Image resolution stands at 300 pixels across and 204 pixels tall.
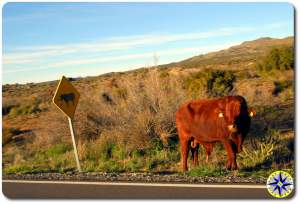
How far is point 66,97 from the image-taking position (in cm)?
1105

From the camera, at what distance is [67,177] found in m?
10.5

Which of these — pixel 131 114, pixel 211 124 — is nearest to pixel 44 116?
pixel 131 114

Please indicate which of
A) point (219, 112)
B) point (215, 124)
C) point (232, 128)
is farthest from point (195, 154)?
point (232, 128)

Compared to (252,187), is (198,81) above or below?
above

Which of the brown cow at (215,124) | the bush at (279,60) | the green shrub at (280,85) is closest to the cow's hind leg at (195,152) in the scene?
the brown cow at (215,124)

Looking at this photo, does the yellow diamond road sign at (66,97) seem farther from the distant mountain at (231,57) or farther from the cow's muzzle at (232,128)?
the distant mountain at (231,57)

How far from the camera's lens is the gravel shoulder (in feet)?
30.3

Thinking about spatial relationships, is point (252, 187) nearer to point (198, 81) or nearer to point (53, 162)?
point (53, 162)

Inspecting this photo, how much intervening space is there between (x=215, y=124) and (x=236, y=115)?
2.48ft

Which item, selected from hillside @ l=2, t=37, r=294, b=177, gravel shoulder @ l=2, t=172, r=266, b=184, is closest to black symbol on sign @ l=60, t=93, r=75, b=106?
gravel shoulder @ l=2, t=172, r=266, b=184

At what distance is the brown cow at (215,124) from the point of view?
10.5 metres

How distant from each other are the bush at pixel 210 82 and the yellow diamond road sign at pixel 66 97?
21.4 ft

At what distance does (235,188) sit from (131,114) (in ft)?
21.9

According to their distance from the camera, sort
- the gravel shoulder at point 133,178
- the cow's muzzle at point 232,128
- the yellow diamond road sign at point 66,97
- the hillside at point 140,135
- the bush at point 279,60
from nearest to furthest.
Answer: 1. the gravel shoulder at point 133,178
2. the cow's muzzle at point 232,128
3. the yellow diamond road sign at point 66,97
4. the hillside at point 140,135
5. the bush at point 279,60
